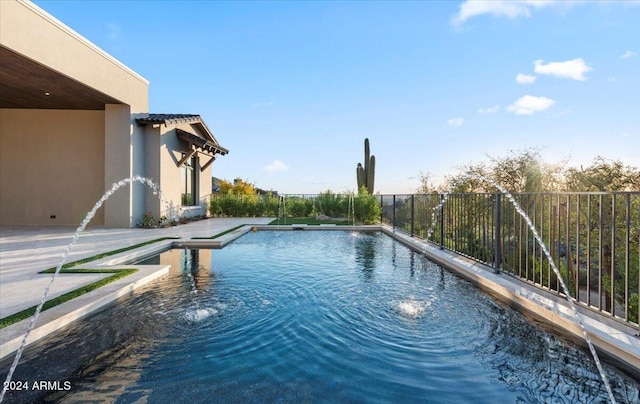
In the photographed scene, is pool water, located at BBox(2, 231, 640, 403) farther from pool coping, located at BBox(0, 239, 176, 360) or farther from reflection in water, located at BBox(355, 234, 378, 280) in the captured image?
reflection in water, located at BBox(355, 234, 378, 280)

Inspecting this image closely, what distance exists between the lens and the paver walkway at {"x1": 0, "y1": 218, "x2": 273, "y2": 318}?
13.3 feet

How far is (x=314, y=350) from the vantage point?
290cm

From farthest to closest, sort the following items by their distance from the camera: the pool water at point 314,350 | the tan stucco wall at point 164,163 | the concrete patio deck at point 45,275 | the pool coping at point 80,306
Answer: the tan stucco wall at point 164,163
the concrete patio deck at point 45,275
the pool coping at point 80,306
the pool water at point 314,350

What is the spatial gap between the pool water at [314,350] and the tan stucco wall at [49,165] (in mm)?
9973

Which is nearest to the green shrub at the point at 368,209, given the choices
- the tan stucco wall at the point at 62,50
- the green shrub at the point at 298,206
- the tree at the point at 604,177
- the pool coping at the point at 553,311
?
the green shrub at the point at 298,206

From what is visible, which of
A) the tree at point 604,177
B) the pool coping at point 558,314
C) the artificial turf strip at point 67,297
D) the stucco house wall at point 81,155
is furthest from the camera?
the stucco house wall at point 81,155

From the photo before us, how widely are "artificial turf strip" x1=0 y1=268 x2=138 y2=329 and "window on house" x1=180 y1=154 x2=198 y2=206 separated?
1018cm

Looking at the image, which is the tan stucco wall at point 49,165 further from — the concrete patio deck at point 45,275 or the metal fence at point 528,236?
the metal fence at point 528,236

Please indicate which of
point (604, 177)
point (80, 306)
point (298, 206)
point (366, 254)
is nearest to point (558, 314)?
point (366, 254)

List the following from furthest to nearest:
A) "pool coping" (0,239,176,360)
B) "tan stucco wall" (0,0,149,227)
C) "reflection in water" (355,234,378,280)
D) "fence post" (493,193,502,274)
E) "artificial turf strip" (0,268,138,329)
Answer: "tan stucco wall" (0,0,149,227)
"reflection in water" (355,234,378,280)
"fence post" (493,193,502,274)
"artificial turf strip" (0,268,138,329)
"pool coping" (0,239,176,360)

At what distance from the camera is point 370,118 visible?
802 inches

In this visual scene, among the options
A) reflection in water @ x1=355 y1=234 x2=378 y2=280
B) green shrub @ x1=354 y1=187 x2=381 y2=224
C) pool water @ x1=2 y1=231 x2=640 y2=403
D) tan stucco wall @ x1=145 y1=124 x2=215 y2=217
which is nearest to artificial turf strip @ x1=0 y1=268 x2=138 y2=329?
pool water @ x1=2 y1=231 x2=640 y2=403

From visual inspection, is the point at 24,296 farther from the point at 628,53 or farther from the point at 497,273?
the point at 628,53

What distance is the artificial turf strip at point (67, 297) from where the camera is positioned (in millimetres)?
3193
